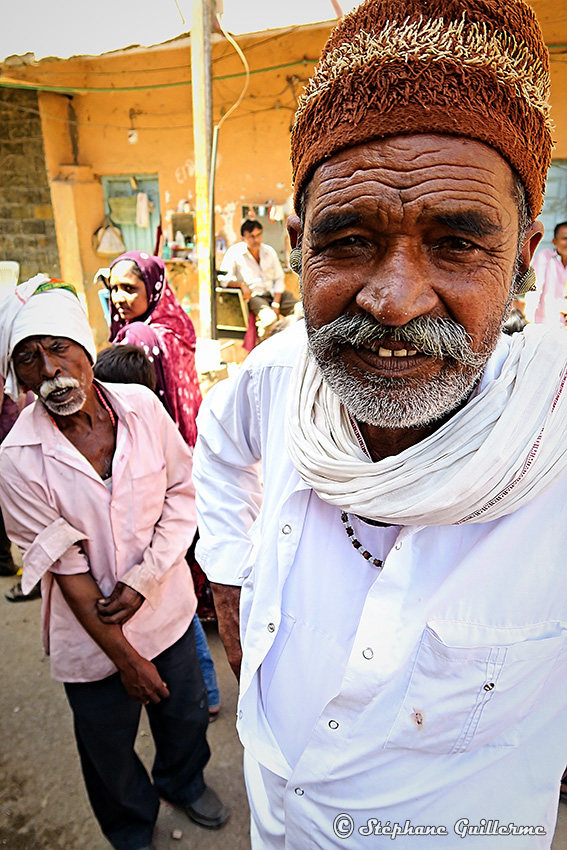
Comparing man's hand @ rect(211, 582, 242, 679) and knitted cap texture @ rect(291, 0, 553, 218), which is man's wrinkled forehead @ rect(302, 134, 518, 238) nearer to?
knitted cap texture @ rect(291, 0, 553, 218)

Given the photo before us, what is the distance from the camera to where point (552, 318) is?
5.94m

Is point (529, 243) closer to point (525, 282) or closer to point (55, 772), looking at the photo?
point (525, 282)

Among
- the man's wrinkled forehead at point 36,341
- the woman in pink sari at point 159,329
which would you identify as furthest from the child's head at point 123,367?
the man's wrinkled forehead at point 36,341

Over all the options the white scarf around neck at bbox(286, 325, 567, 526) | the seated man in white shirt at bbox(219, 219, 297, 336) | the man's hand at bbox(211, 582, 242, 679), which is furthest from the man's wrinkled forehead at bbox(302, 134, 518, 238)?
the seated man in white shirt at bbox(219, 219, 297, 336)

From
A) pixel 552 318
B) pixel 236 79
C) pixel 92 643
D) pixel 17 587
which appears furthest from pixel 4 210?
pixel 92 643

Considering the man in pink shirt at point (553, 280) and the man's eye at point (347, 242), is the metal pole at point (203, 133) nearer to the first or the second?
the man in pink shirt at point (553, 280)

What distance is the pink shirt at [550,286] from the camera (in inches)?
230

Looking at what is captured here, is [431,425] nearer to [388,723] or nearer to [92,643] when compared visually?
[388,723]

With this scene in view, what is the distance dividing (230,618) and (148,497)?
72 cm

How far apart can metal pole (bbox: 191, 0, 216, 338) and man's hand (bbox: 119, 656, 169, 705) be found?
4128mm

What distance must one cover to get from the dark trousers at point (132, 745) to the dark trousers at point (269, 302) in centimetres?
503

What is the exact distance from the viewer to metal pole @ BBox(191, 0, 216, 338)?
15.2ft

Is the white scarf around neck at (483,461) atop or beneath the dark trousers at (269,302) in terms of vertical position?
atop

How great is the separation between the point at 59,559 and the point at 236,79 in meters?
7.13
